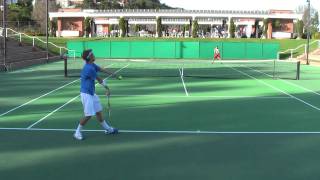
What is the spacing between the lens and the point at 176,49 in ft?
178

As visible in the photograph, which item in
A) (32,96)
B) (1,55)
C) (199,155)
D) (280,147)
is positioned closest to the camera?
(199,155)

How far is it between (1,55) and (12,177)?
30.9m

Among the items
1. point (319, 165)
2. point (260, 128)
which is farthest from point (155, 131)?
point (319, 165)

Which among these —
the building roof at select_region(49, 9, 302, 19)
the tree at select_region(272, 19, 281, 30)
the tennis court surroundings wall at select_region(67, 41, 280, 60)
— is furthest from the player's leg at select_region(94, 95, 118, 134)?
the tree at select_region(272, 19, 281, 30)

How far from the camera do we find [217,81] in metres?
25.5

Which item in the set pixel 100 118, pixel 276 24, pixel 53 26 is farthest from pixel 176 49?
pixel 100 118

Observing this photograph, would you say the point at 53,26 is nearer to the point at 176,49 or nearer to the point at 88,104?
the point at 176,49

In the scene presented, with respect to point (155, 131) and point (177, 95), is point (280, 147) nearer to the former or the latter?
point (155, 131)

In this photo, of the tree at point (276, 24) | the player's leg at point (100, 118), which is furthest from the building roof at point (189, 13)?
the player's leg at point (100, 118)

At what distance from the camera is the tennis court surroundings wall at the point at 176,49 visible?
53688 millimetres

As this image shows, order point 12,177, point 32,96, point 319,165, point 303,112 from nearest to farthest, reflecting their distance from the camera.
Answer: point 12,177, point 319,165, point 303,112, point 32,96

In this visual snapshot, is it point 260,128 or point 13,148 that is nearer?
point 13,148

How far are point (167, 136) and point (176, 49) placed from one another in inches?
1716

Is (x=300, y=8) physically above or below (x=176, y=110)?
above
